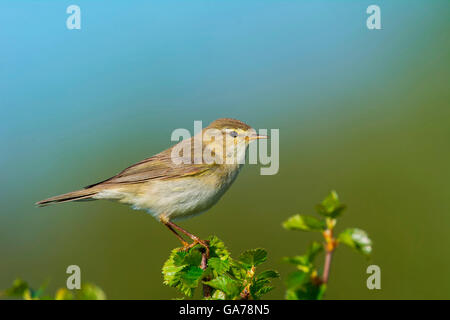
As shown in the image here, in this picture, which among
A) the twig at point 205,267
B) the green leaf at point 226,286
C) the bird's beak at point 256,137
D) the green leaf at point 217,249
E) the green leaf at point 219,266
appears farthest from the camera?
the bird's beak at point 256,137

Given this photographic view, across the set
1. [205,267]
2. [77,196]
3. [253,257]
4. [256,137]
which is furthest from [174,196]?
[253,257]

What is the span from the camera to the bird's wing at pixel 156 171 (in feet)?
11.6

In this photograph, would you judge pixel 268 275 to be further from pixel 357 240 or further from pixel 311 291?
pixel 357 240

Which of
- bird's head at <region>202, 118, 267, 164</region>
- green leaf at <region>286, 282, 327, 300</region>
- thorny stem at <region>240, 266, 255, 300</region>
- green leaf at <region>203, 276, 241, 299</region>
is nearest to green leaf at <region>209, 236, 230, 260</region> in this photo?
thorny stem at <region>240, 266, 255, 300</region>

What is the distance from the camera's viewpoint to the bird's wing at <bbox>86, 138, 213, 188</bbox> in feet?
11.6

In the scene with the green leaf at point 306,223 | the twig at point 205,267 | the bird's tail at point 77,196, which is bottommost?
the twig at point 205,267

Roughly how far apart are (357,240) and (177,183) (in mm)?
2549

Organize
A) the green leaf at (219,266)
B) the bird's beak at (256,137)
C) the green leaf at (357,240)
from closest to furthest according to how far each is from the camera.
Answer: the green leaf at (357,240)
the green leaf at (219,266)
the bird's beak at (256,137)

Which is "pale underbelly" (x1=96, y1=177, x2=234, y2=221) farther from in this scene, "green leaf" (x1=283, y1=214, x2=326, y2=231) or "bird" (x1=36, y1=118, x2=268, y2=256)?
"green leaf" (x1=283, y1=214, x2=326, y2=231)

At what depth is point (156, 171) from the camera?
3.62m

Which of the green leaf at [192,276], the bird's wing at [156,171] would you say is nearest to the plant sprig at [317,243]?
the green leaf at [192,276]

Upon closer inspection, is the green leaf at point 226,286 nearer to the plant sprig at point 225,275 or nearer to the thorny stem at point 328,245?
the plant sprig at point 225,275
